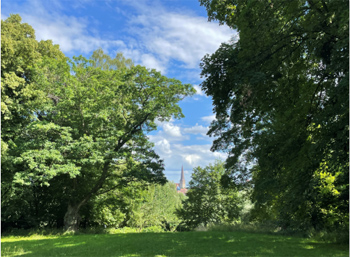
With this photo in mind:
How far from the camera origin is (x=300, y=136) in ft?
26.8

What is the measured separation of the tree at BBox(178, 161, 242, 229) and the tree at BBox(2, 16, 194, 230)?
7542 millimetres

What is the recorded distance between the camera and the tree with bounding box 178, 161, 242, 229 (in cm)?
2394

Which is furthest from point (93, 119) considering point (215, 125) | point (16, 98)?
point (215, 125)

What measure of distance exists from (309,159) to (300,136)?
0.88 meters

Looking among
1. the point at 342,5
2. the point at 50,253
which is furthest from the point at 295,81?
the point at 50,253

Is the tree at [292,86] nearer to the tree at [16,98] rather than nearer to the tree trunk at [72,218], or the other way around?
the tree at [16,98]

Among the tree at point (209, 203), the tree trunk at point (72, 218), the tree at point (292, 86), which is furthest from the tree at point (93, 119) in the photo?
the tree at point (292, 86)

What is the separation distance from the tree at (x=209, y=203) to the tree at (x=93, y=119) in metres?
7.54

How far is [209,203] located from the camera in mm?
23953

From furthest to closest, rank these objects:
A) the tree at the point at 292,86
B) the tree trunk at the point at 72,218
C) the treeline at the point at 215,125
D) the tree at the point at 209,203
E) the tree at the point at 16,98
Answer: the tree at the point at 209,203, the tree trunk at the point at 72,218, the tree at the point at 16,98, the treeline at the point at 215,125, the tree at the point at 292,86

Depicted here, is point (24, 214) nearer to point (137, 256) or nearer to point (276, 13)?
point (137, 256)

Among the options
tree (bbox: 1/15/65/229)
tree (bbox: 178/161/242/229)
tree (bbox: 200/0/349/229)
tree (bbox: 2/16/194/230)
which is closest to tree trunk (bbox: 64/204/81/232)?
tree (bbox: 2/16/194/230)

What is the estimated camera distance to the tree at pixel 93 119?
56.7 feet

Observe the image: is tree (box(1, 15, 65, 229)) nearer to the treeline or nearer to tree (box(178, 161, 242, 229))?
the treeline
